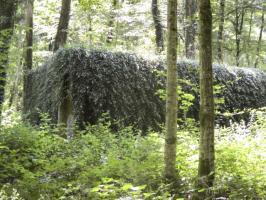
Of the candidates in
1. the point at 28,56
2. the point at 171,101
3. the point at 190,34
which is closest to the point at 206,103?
the point at 171,101

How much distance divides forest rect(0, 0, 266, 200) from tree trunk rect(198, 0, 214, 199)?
0.04 ft

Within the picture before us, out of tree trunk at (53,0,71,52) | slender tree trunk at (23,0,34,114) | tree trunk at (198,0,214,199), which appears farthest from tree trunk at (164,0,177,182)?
slender tree trunk at (23,0,34,114)

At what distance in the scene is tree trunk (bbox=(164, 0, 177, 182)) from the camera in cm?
544

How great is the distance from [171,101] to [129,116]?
587cm

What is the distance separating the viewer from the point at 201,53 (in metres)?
4.81

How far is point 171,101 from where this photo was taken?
18.2 ft

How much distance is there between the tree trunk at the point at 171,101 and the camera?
5.44 meters

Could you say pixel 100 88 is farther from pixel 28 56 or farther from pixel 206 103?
pixel 28 56

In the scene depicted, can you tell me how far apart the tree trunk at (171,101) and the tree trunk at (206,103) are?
0.73 meters

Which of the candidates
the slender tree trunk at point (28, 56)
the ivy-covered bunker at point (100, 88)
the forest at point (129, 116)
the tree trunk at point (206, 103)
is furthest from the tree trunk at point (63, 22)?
the tree trunk at point (206, 103)

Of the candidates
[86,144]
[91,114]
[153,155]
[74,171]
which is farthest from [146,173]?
[91,114]

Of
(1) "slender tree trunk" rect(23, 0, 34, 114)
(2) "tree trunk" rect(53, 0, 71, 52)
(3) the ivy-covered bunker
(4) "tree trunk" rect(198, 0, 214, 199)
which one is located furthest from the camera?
(1) "slender tree trunk" rect(23, 0, 34, 114)

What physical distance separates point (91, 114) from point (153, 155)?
4.93 m

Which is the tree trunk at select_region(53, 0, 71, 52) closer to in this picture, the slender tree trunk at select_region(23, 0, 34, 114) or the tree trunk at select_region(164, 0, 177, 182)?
the slender tree trunk at select_region(23, 0, 34, 114)
